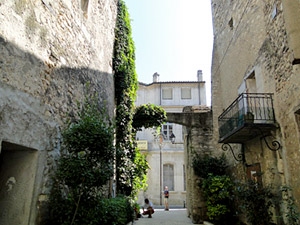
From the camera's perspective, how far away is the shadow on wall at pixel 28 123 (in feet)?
11.6

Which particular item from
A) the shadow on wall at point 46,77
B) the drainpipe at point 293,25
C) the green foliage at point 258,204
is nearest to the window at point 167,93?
the shadow on wall at point 46,77

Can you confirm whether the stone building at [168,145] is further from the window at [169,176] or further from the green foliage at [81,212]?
the green foliage at [81,212]

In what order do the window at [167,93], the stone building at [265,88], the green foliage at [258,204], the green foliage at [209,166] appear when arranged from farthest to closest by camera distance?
the window at [167,93] → the green foliage at [209,166] → the green foliage at [258,204] → the stone building at [265,88]

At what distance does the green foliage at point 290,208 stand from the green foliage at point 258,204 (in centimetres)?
55

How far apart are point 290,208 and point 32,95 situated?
17.5 ft

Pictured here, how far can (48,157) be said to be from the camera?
4.40m

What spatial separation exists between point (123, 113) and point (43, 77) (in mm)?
4909

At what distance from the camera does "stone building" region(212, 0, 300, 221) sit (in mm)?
5473

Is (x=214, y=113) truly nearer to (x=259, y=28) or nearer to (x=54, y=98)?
(x=259, y=28)

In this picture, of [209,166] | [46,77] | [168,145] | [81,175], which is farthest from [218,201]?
[168,145]

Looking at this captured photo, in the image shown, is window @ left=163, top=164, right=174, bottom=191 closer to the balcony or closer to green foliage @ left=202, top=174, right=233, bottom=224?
green foliage @ left=202, top=174, right=233, bottom=224

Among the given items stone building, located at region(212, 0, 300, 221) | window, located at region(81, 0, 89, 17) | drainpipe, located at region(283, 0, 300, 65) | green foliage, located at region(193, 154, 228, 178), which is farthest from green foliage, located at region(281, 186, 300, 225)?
window, located at region(81, 0, 89, 17)

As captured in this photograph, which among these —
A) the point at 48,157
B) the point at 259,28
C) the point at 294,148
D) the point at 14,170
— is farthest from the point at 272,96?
the point at 14,170

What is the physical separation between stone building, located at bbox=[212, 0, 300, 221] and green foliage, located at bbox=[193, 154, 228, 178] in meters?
0.82
